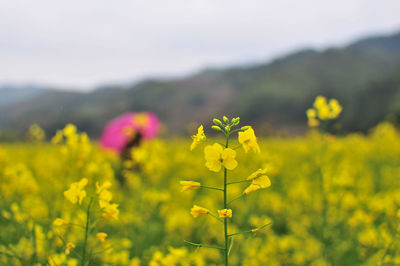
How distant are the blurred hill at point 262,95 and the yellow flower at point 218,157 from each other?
21.8 metres

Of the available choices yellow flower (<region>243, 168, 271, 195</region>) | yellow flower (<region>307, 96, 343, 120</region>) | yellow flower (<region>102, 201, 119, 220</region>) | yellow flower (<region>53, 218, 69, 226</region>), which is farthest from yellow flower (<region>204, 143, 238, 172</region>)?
yellow flower (<region>307, 96, 343, 120</region>)

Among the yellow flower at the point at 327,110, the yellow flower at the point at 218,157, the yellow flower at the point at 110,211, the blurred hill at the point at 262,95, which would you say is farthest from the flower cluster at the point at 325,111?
the blurred hill at the point at 262,95

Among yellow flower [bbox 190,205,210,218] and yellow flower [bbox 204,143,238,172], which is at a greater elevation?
yellow flower [bbox 204,143,238,172]

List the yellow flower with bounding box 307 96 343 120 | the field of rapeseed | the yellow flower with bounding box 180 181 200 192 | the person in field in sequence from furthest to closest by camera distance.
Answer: the person in field → the yellow flower with bounding box 307 96 343 120 → the field of rapeseed → the yellow flower with bounding box 180 181 200 192

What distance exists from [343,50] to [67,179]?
69.2 metres

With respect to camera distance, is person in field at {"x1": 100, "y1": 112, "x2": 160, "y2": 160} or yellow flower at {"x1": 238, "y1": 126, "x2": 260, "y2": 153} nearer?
yellow flower at {"x1": 238, "y1": 126, "x2": 260, "y2": 153}

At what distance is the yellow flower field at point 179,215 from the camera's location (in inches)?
60.7

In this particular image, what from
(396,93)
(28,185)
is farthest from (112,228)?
(396,93)

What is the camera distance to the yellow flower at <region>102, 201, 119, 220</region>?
1.25m

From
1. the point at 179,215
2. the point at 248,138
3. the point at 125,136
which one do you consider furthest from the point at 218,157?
the point at 125,136

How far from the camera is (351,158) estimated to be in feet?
23.5

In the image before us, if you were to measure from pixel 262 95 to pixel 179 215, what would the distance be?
50052 millimetres

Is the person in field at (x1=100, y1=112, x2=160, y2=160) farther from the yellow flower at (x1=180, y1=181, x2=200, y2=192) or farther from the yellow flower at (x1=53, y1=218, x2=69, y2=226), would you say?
the yellow flower at (x1=180, y1=181, x2=200, y2=192)

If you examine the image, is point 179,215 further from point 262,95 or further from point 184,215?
point 262,95
